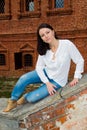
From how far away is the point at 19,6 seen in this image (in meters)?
13.5

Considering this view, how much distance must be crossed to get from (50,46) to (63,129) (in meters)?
0.92

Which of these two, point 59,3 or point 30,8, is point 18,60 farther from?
point 59,3

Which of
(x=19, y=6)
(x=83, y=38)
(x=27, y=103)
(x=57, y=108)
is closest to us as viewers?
(x=57, y=108)

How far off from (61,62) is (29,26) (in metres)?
9.44

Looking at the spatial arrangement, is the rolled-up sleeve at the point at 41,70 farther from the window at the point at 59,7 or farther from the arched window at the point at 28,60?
the arched window at the point at 28,60

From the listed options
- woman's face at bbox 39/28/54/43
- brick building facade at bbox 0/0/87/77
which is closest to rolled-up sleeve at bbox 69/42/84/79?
woman's face at bbox 39/28/54/43

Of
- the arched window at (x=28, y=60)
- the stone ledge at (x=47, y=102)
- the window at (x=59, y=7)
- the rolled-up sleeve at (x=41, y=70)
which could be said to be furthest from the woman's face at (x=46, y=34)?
the arched window at (x=28, y=60)

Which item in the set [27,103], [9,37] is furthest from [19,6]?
[27,103]

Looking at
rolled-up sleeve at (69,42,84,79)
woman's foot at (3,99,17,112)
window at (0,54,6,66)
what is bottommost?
window at (0,54,6,66)

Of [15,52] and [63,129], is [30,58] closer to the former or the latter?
[15,52]

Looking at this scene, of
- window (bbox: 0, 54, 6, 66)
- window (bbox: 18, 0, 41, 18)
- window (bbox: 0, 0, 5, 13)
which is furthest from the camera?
window (bbox: 0, 54, 6, 66)

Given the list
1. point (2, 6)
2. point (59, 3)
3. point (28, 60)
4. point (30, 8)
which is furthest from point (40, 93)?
point (2, 6)

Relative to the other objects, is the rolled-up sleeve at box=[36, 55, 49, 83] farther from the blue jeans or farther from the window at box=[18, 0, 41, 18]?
the window at box=[18, 0, 41, 18]

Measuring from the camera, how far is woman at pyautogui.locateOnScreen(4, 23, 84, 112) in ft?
12.7
